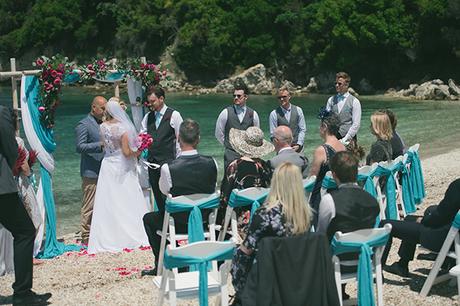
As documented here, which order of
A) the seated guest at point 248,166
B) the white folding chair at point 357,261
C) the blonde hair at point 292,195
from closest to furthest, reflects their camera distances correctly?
1. the blonde hair at point 292,195
2. the white folding chair at point 357,261
3. the seated guest at point 248,166

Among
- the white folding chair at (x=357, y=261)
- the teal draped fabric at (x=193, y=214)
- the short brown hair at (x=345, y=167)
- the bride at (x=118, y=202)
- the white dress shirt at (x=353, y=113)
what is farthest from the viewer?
the white dress shirt at (x=353, y=113)

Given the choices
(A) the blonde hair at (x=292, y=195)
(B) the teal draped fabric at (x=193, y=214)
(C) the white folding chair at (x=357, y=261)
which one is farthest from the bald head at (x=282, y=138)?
(A) the blonde hair at (x=292, y=195)

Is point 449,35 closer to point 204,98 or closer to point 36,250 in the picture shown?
point 204,98

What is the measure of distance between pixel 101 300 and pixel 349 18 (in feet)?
171

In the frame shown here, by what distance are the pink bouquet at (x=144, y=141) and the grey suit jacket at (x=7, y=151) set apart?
274 centimetres

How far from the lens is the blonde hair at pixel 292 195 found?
5.02 m

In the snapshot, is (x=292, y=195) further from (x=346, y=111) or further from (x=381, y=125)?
(x=346, y=111)

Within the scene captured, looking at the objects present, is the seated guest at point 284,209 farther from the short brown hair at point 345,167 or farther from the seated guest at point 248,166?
the seated guest at point 248,166

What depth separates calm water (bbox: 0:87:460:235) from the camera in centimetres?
1745

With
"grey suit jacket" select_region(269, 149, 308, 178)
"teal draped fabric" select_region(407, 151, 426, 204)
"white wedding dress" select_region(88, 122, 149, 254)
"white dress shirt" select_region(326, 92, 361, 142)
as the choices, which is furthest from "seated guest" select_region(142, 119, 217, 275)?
"teal draped fabric" select_region(407, 151, 426, 204)

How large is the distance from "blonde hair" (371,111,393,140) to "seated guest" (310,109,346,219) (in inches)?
82.6

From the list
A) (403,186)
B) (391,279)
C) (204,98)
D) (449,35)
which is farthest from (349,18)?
(391,279)

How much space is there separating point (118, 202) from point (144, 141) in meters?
0.91

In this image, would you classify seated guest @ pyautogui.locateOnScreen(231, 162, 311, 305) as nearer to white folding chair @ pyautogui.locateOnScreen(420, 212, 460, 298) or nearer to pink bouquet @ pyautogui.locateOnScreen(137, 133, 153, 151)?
white folding chair @ pyautogui.locateOnScreen(420, 212, 460, 298)
